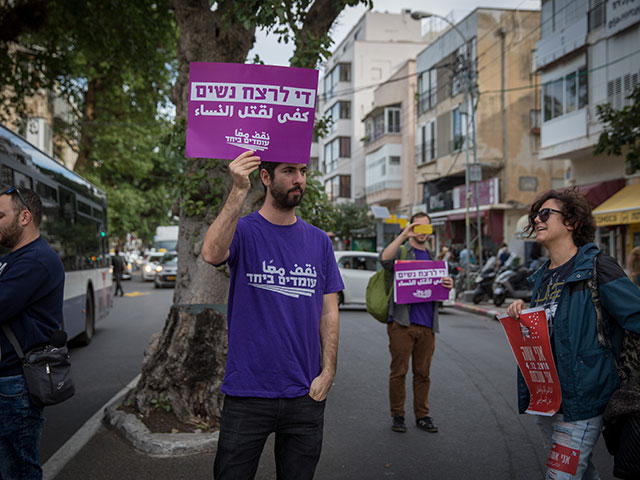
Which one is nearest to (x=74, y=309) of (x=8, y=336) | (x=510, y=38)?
(x=8, y=336)

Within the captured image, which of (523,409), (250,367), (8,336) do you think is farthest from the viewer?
(523,409)

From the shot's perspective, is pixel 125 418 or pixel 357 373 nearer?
pixel 125 418

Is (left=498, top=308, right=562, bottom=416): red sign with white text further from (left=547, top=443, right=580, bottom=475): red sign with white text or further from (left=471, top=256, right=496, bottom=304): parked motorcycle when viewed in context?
(left=471, top=256, right=496, bottom=304): parked motorcycle

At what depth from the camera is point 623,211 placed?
59.7ft

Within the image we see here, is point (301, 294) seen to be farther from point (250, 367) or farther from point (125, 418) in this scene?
Answer: point (125, 418)

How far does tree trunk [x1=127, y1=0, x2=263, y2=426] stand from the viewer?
5.42 metres

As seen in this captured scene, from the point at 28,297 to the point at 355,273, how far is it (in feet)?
46.5

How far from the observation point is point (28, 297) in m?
3.04

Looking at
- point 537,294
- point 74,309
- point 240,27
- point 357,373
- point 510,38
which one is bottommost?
point 357,373

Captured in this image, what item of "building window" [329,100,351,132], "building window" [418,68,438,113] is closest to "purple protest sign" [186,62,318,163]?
"building window" [418,68,438,113]

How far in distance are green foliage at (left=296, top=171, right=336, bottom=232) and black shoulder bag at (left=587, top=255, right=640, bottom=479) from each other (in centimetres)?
375

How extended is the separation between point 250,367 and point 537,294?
1.64 m

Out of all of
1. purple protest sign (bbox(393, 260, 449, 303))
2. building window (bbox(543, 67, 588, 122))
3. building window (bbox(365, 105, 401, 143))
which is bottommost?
purple protest sign (bbox(393, 260, 449, 303))

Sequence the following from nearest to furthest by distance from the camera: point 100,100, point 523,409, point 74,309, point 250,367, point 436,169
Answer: point 250,367
point 523,409
point 74,309
point 100,100
point 436,169
